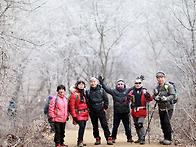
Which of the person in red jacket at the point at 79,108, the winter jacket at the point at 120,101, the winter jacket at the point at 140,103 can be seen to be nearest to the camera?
the person in red jacket at the point at 79,108

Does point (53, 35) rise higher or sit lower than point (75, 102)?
higher

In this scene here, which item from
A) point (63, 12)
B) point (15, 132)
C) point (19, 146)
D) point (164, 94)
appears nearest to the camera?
point (19, 146)

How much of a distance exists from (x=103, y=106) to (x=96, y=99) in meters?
0.34

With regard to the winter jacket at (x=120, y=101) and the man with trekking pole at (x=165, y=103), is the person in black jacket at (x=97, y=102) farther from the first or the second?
the man with trekking pole at (x=165, y=103)

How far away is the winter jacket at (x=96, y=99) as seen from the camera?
7480 millimetres

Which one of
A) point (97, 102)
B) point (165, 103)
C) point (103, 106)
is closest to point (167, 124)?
point (165, 103)

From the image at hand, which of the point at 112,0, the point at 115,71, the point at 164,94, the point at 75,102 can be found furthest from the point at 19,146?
the point at 115,71

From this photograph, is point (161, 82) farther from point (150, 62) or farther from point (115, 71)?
point (115, 71)

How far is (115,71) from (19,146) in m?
25.8

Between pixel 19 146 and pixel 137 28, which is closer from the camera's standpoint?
pixel 19 146

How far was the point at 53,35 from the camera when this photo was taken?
1942 centimetres

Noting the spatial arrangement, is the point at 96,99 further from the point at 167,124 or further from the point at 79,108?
the point at 167,124

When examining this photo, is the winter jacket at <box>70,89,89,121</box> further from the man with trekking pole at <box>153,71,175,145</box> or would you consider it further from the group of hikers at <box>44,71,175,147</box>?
the man with trekking pole at <box>153,71,175,145</box>

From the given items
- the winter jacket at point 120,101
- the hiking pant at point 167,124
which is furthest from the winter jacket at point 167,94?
the winter jacket at point 120,101
